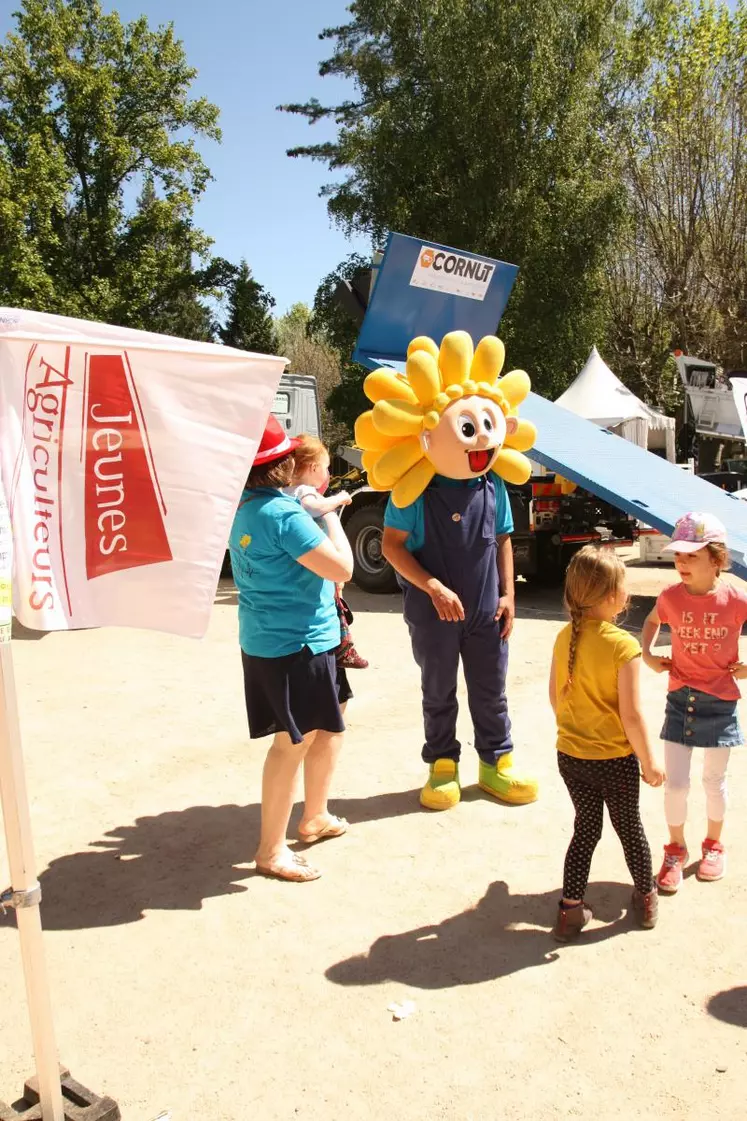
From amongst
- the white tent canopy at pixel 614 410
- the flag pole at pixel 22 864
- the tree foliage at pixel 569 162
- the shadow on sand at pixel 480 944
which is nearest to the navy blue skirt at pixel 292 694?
the shadow on sand at pixel 480 944

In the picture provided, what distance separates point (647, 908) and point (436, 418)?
2.05 metres

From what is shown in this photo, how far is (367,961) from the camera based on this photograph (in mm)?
3008

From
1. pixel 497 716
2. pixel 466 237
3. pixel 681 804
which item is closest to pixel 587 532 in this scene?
pixel 497 716

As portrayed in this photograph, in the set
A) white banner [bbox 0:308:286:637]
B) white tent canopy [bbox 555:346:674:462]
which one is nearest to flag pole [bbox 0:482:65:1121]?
white banner [bbox 0:308:286:637]

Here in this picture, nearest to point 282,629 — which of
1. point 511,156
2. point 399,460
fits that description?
point 399,460

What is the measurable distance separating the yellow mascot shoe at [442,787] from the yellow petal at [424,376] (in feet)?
5.21

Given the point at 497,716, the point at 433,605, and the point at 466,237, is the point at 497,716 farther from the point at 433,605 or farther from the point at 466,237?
the point at 466,237

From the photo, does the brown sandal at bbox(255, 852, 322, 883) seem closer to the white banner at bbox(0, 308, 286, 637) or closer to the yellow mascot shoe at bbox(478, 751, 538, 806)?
the yellow mascot shoe at bbox(478, 751, 538, 806)

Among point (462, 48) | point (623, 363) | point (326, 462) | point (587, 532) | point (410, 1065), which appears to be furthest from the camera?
point (623, 363)

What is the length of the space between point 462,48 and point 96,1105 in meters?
24.9

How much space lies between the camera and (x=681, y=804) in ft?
11.1

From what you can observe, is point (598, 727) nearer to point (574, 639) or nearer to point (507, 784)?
point (574, 639)

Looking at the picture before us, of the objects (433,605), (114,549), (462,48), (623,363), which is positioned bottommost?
(433,605)

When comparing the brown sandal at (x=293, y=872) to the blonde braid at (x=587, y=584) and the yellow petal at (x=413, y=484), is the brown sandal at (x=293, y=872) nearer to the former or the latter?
the blonde braid at (x=587, y=584)
